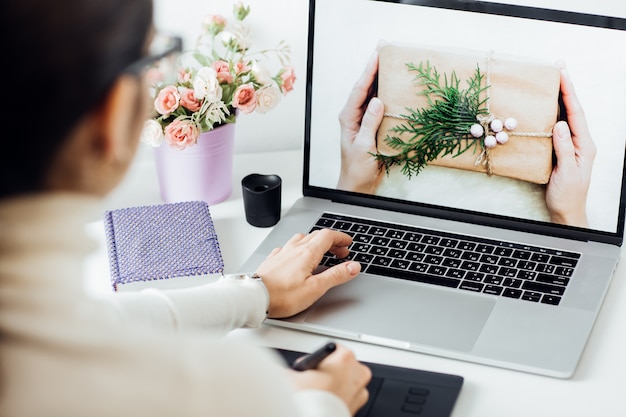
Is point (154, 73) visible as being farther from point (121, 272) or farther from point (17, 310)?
point (17, 310)

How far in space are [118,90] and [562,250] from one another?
84 cm

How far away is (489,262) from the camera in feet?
4.27

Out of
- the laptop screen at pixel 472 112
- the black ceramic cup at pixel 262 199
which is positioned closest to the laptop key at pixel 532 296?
the laptop screen at pixel 472 112

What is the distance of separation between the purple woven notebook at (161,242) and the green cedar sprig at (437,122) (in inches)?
11.8

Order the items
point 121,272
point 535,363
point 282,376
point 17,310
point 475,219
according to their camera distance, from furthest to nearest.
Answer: point 475,219 → point 121,272 → point 535,363 → point 282,376 → point 17,310

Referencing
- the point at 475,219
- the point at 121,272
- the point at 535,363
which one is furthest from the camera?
the point at 475,219

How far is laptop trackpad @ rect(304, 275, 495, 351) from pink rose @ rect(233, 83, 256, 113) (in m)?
0.33

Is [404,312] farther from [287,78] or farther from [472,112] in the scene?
[287,78]

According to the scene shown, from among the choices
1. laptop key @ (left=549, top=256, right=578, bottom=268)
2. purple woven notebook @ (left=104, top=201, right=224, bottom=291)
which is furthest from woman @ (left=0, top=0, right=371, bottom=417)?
laptop key @ (left=549, top=256, right=578, bottom=268)

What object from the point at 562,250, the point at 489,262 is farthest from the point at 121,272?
the point at 562,250

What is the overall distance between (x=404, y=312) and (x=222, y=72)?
1.56ft

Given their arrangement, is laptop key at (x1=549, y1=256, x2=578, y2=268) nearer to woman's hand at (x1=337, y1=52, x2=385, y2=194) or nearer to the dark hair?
woman's hand at (x1=337, y1=52, x2=385, y2=194)

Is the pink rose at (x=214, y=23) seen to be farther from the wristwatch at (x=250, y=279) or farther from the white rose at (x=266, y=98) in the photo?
the wristwatch at (x=250, y=279)

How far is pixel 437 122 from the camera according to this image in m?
1.37
